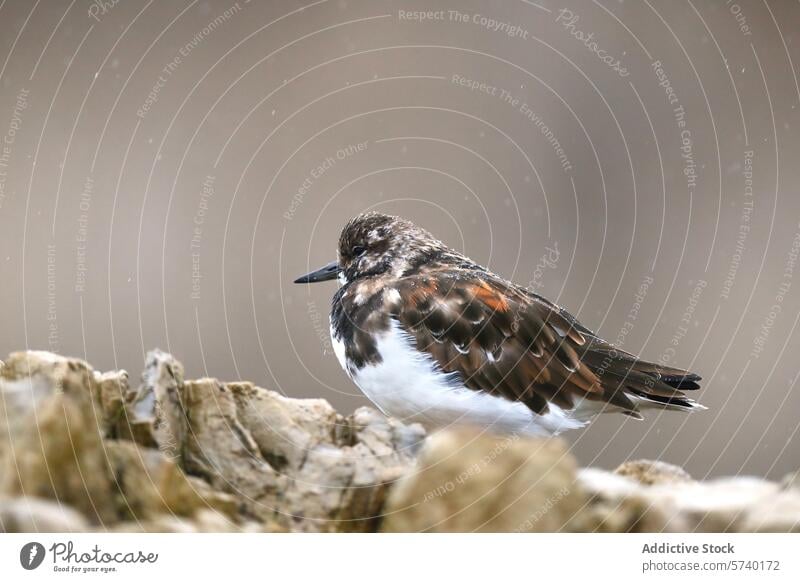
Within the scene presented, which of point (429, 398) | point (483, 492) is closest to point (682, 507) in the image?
point (483, 492)

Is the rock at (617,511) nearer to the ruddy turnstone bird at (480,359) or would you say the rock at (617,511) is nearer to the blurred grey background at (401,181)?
the ruddy turnstone bird at (480,359)

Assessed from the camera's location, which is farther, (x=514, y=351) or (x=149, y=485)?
(x=514, y=351)

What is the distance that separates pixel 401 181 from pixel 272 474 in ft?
9.35

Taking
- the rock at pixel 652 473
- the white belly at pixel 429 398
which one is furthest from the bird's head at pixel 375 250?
the rock at pixel 652 473

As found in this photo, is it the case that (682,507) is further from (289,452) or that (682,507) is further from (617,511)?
(289,452)

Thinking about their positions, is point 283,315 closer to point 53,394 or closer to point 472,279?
point 472,279

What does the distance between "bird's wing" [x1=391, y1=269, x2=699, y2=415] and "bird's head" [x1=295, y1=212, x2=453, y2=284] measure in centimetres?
19

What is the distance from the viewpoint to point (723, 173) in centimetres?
561

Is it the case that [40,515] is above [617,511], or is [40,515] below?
below

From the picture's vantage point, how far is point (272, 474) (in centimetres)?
245
